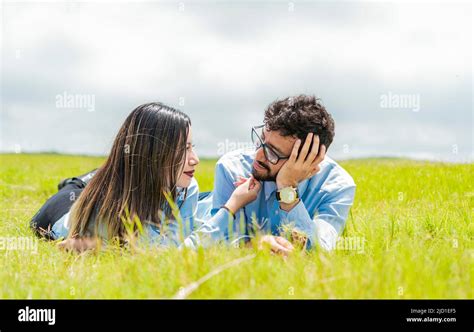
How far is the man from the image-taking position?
5.07 meters

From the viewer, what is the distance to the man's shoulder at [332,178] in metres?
5.53

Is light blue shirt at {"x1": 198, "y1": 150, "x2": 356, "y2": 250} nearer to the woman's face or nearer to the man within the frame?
the man

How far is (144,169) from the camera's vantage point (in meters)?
5.57

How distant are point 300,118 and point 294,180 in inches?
22.8

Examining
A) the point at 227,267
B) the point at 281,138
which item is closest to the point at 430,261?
the point at 227,267

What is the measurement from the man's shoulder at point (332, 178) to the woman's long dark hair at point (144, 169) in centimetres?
139

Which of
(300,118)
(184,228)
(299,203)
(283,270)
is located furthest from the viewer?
(184,228)

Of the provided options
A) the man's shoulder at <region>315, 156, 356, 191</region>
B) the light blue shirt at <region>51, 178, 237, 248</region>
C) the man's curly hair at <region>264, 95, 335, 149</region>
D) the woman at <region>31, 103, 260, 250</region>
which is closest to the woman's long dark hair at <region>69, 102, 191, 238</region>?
the woman at <region>31, 103, 260, 250</region>

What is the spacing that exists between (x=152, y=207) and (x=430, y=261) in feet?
8.97

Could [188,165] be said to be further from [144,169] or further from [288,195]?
[288,195]

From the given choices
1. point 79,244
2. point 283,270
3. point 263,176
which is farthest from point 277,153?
point 79,244

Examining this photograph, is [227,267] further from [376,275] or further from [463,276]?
[463,276]

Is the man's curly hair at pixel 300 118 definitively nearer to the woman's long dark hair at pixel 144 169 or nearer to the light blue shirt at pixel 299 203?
the light blue shirt at pixel 299 203

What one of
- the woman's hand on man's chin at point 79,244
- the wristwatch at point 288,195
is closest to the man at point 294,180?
the wristwatch at point 288,195
